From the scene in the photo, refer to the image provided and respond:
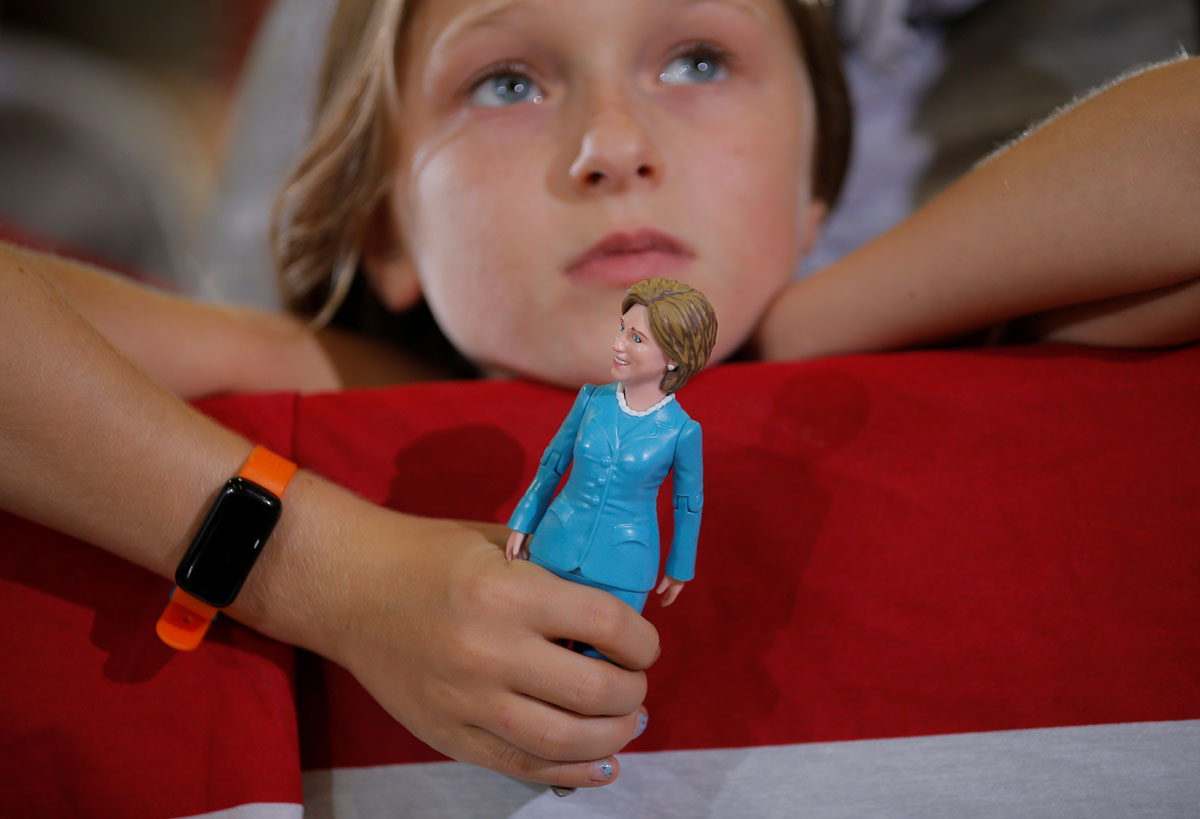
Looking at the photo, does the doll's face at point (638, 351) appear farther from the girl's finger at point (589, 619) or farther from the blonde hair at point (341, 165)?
the blonde hair at point (341, 165)

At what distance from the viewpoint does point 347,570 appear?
1.88ft

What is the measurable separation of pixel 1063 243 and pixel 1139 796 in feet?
1.26

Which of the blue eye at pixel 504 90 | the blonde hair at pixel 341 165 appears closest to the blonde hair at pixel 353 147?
the blonde hair at pixel 341 165

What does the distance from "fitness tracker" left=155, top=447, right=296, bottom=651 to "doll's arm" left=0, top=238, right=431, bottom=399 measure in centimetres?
27

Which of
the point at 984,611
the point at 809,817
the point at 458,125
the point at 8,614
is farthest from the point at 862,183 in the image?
the point at 8,614

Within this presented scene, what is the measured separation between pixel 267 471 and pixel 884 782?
18.6 inches

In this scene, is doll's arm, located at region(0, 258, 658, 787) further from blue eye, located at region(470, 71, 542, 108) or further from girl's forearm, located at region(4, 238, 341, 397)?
blue eye, located at region(470, 71, 542, 108)

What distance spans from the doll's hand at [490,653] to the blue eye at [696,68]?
467mm

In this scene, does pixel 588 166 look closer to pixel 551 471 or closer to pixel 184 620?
pixel 551 471

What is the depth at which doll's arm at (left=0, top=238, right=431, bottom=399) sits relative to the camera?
0.83 meters

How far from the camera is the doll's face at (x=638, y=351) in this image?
17.6 inches

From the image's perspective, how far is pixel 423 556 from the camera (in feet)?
1.81

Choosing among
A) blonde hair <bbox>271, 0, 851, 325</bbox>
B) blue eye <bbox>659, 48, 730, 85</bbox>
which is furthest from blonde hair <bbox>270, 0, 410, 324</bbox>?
blue eye <bbox>659, 48, 730, 85</bbox>

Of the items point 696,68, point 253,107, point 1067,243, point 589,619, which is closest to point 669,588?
point 589,619
